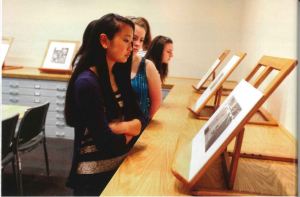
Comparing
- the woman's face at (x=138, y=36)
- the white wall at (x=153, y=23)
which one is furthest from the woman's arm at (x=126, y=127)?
the white wall at (x=153, y=23)

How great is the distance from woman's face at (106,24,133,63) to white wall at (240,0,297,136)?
746 mm

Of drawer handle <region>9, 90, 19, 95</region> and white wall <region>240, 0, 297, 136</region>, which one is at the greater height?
white wall <region>240, 0, 297, 136</region>

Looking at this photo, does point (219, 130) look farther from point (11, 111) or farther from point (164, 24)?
point (164, 24)

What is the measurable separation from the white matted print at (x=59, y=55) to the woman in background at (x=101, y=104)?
2.88 meters

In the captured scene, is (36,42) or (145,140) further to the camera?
(36,42)

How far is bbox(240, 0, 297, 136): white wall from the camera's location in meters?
1.61

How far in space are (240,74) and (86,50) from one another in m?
2.66

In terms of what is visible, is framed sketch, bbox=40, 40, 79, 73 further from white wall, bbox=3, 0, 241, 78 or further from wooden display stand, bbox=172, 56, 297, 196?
wooden display stand, bbox=172, 56, 297, 196

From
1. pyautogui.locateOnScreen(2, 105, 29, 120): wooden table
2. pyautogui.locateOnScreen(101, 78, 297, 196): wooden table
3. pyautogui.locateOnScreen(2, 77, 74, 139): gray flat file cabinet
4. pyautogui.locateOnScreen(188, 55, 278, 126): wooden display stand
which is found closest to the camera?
pyautogui.locateOnScreen(101, 78, 297, 196): wooden table

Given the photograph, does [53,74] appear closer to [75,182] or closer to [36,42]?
[36,42]

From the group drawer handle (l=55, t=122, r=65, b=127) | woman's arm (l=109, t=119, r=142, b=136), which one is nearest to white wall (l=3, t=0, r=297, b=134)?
drawer handle (l=55, t=122, r=65, b=127)

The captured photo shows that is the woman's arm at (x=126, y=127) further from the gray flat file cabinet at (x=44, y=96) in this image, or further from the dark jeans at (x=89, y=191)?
the gray flat file cabinet at (x=44, y=96)

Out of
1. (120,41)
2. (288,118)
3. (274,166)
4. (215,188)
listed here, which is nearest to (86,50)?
(120,41)

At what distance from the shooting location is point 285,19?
1793mm
